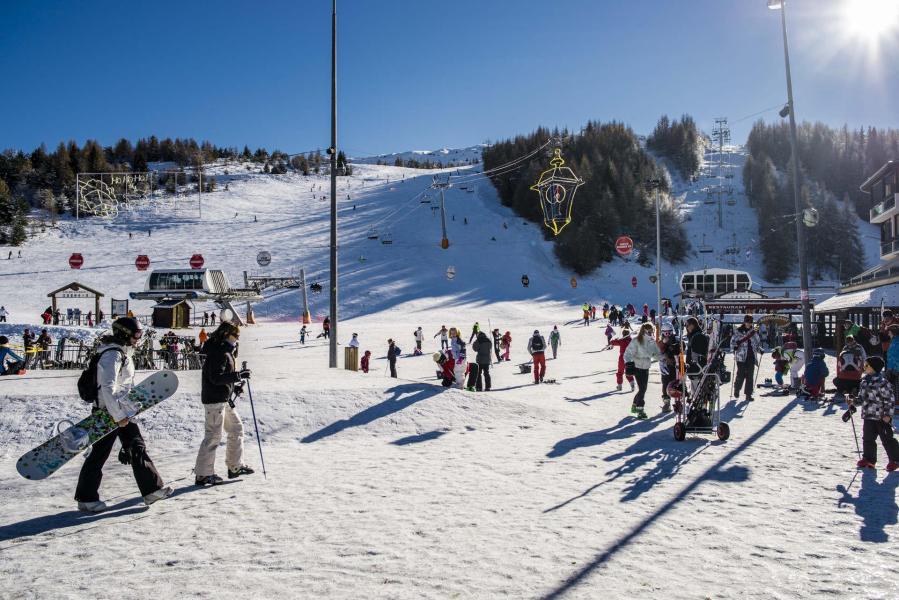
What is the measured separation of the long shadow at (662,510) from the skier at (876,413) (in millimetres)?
1417

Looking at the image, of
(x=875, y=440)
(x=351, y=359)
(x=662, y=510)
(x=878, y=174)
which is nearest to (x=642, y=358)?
(x=875, y=440)

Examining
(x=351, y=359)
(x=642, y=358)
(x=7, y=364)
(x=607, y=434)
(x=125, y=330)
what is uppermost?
(x=125, y=330)

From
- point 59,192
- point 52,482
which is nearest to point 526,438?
point 52,482

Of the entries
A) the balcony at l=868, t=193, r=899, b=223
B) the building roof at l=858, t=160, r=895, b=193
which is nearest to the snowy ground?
the balcony at l=868, t=193, r=899, b=223

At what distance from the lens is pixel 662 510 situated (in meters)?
5.53

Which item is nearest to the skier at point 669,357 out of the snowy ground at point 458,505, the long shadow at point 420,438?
the snowy ground at point 458,505

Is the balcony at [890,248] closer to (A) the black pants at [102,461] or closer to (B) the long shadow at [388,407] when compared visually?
(B) the long shadow at [388,407]

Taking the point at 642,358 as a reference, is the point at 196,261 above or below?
above

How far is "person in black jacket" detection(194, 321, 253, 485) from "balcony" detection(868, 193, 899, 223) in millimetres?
34324

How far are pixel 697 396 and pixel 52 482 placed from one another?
8.28 metres

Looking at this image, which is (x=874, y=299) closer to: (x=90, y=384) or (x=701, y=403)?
(x=701, y=403)

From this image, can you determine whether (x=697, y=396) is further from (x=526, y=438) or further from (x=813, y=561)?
(x=813, y=561)

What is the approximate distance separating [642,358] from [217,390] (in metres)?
7.75

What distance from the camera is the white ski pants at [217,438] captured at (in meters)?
6.11
